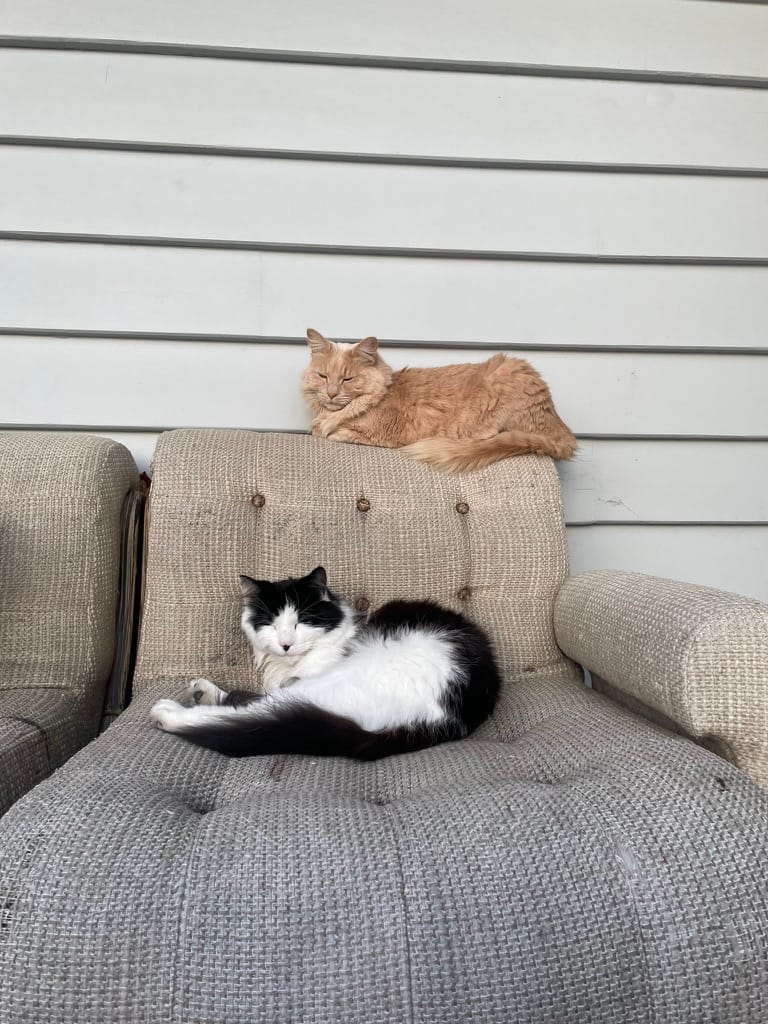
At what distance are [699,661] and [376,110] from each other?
5.95ft

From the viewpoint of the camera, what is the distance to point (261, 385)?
1.91 meters

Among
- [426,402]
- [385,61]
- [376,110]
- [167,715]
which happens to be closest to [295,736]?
[167,715]

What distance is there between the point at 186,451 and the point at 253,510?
8.9 inches

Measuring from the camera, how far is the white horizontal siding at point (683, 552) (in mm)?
2014

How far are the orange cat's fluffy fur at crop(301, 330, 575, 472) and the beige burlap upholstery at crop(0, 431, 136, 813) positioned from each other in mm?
654

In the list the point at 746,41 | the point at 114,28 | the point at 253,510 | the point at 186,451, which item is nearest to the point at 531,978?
the point at 253,510

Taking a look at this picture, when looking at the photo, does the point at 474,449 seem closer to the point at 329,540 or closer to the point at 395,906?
the point at 329,540

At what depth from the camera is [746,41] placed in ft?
6.51

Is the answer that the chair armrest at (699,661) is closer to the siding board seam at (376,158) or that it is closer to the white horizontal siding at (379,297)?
the white horizontal siding at (379,297)

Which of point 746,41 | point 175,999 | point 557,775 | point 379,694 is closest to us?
point 175,999

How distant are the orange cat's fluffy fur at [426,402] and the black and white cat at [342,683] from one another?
58 centimetres

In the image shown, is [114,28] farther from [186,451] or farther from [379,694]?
[379,694]

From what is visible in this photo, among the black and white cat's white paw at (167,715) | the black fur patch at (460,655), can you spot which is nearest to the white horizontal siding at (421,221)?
the black fur patch at (460,655)

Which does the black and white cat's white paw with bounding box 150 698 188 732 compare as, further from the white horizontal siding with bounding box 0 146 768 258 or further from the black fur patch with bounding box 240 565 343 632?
the white horizontal siding with bounding box 0 146 768 258
